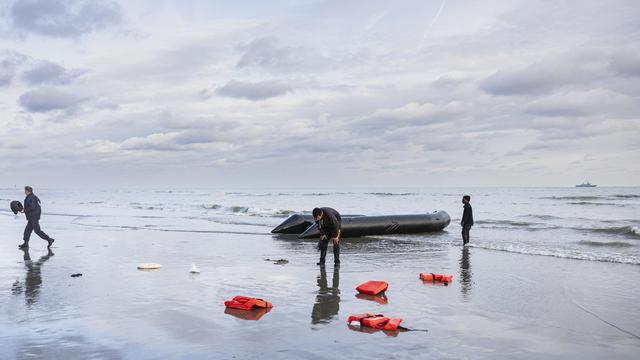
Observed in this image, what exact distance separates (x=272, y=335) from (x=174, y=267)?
Result: 6.31m

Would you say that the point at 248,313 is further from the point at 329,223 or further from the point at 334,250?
the point at 329,223

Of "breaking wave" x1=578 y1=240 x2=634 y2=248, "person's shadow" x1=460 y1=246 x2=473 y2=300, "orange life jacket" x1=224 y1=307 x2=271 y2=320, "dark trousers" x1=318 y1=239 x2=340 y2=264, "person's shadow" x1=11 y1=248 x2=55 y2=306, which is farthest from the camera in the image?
"breaking wave" x1=578 y1=240 x2=634 y2=248

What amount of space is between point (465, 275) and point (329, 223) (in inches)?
130

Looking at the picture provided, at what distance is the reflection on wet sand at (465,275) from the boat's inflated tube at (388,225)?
4998 mm

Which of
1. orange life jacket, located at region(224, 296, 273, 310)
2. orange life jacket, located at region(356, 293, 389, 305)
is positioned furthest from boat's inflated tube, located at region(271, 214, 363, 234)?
orange life jacket, located at region(224, 296, 273, 310)

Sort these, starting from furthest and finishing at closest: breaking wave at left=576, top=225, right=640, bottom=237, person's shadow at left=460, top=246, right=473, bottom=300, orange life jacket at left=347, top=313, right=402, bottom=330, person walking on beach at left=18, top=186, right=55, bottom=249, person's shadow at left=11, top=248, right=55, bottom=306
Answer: breaking wave at left=576, top=225, right=640, bottom=237, person walking on beach at left=18, top=186, right=55, bottom=249, person's shadow at left=460, top=246, right=473, bottom=300, person's shadow at left=11, top=248, right=55, bottom=306, orange life jacket at left=347, top=313, right=402, bottom=330

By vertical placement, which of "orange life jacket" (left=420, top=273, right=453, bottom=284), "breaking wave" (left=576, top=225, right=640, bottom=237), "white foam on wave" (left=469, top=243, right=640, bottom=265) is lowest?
"breaking wave" (left=576, top=225, right=640, bottom=237)

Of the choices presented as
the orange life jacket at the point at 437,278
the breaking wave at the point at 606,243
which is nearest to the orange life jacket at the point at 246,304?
the orange life jacket at the point at 437,278

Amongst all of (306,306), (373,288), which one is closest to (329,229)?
(373,288)

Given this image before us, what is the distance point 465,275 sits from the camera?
38.7 feet

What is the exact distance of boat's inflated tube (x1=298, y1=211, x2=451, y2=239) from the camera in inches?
793

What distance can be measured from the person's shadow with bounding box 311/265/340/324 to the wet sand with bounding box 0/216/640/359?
3 cm

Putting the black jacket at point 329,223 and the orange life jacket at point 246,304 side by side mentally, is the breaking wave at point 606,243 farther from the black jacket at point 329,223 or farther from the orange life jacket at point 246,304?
the orange life jacket at point 246,304

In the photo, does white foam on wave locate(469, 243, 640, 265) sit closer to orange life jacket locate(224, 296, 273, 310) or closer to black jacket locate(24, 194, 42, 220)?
orange life jacket locate(224, 296, 273, 310)
